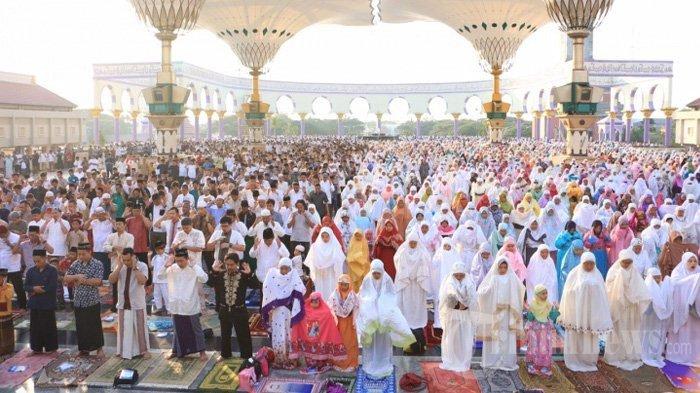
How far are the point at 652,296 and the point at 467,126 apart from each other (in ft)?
223

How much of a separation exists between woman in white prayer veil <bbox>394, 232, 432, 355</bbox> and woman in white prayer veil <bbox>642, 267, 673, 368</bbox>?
1.95 metres

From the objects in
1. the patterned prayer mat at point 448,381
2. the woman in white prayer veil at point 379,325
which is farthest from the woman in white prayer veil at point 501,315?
the woman in white prayer veil at point 379,325

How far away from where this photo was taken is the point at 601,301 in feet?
17.8

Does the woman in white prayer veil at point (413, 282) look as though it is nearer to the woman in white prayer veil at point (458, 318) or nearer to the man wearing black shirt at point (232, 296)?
the woman in white prayer veil at point (458, 318)

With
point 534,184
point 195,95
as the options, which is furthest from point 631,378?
point 195,95

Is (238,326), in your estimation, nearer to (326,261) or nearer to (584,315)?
(326,261)

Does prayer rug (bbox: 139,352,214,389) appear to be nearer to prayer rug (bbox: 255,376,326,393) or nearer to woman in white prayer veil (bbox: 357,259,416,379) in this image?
prayer rug (bbox: 255,376,326,393)

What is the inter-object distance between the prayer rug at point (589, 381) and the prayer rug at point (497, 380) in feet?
1.42

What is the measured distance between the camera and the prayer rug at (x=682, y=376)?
5.10 meters

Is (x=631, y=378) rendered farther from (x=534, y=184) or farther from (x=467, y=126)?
(x=467, y=126)

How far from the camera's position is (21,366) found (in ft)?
18.2

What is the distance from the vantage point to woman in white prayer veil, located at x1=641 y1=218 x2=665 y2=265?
760 cm

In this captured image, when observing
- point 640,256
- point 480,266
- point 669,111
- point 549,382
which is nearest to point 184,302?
point 480,266

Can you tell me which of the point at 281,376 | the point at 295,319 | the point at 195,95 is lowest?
the point at 281,376
